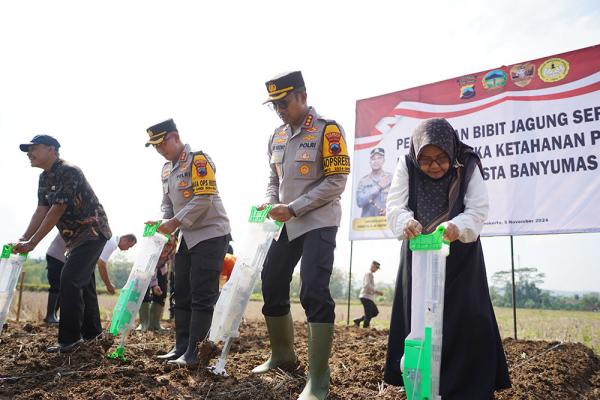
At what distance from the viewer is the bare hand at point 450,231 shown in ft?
7.23

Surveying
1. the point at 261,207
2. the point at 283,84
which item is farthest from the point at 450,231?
the point at 283,84

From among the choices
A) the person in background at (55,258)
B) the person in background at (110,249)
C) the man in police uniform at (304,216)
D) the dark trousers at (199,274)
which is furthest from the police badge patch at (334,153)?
the person in background at (55,258)

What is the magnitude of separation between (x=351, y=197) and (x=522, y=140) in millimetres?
2690

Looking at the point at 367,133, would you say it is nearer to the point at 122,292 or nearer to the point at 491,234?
the point at 491,234

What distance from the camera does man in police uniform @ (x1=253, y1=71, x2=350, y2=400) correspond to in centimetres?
285

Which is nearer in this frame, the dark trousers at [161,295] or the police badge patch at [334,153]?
the police badge patch at [334,153]

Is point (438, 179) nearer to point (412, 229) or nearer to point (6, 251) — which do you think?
point (412, 229)

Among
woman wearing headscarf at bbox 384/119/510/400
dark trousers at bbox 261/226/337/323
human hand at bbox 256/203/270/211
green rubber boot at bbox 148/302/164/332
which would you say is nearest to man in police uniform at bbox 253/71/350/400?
dark trousers at bbox 261/226/337/323

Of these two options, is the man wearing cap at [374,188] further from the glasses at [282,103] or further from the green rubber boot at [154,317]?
the glasses at [282,103]

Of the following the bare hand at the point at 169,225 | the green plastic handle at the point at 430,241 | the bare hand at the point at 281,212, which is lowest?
the green plastic handle at the point at 430,241

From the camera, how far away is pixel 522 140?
21.5 feet

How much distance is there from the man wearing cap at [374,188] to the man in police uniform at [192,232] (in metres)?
4.18

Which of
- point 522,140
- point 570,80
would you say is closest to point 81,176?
point 522,140

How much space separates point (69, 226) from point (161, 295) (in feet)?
9.01
